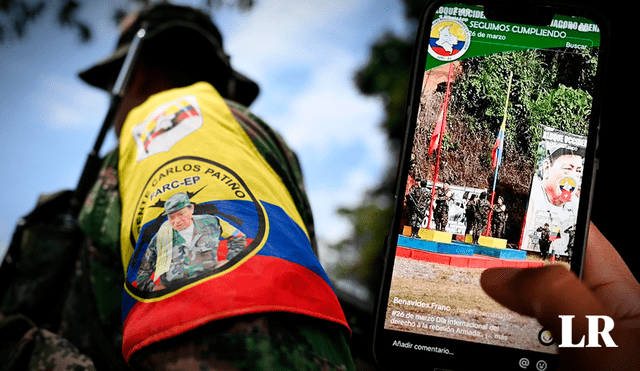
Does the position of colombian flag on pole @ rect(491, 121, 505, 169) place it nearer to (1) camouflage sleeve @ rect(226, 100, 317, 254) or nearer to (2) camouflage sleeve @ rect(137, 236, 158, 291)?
(1) camouflage sleeve @ rect(226, 100, 317, 254)

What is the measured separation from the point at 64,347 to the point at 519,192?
120cm

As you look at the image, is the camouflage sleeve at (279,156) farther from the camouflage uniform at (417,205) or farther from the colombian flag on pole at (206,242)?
the camouflage uniform at (417,205)

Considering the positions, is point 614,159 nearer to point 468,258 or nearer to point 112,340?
point 468,258

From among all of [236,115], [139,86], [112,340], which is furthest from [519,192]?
[139,86]

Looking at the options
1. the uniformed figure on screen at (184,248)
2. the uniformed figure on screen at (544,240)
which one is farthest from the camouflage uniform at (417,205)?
the uniformed figure on screen at (184,248)

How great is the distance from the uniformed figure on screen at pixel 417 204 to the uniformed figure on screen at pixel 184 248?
1.09 feet

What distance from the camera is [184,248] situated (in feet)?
2.57

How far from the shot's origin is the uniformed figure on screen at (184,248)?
0.76m

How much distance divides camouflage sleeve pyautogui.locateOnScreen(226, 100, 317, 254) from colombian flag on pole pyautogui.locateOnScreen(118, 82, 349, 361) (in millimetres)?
62

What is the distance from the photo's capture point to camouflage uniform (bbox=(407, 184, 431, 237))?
0.84m

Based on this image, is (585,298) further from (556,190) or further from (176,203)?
(176,203)

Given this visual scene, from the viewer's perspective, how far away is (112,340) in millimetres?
1203

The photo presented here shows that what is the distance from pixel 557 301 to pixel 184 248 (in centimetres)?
69

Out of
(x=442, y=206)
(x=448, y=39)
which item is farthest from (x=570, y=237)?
(x=448, y=39)
